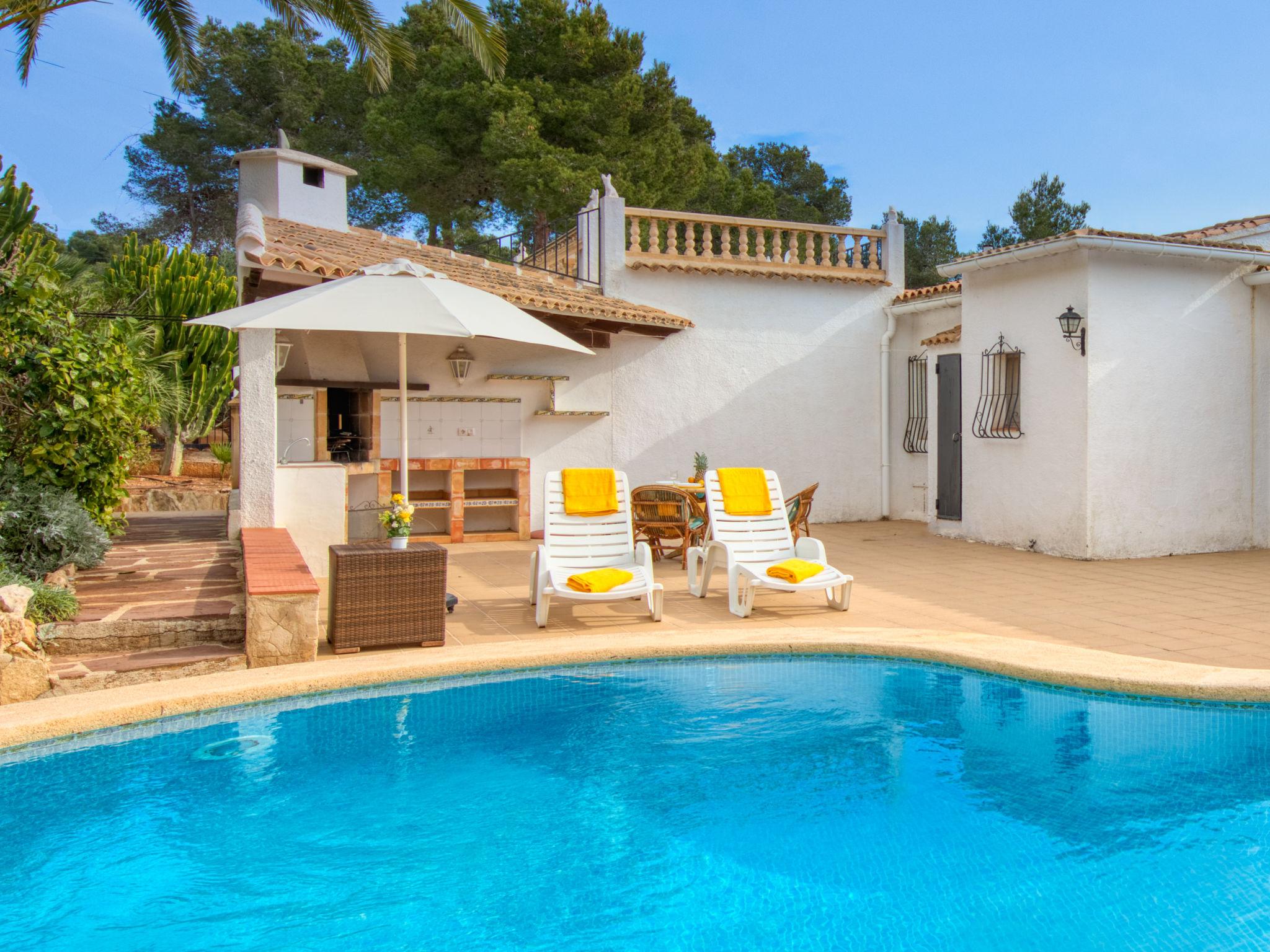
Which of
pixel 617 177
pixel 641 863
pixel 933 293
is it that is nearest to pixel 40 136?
pixel 617 177

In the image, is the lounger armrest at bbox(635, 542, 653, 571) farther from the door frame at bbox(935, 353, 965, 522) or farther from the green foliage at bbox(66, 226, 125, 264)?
the green foliage at bbox(66, 226, 125, 264)

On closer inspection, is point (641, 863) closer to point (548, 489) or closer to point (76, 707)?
point (76, 707)

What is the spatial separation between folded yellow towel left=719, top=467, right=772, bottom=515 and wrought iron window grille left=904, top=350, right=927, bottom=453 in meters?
7.55

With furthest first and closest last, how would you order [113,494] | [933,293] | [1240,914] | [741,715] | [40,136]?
[40,136] → [933,293] → [113,494] → [741,715] → [1240,914]

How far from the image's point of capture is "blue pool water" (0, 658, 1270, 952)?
331 centimetres

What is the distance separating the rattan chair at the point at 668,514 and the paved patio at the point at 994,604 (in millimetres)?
414

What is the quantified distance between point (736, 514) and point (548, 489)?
5.28ft

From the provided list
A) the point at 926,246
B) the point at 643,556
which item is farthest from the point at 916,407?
the point at 926,246

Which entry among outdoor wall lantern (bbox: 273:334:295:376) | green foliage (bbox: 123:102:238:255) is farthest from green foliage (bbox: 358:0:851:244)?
outdoor wall lantern (bbox: 273:334:295:376)

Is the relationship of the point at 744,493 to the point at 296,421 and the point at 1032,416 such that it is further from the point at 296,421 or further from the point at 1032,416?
the point at 296,421

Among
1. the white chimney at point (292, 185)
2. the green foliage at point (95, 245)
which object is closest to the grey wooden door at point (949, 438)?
the white chimney at point (292, 185)

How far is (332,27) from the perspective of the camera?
1077cm

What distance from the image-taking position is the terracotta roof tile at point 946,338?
13.0 m

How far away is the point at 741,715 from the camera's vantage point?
5344 millimetres
